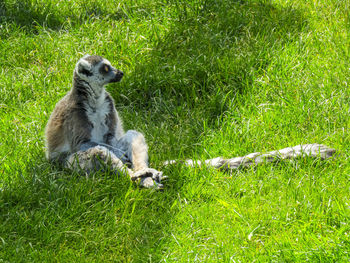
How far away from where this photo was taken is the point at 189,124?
537cm

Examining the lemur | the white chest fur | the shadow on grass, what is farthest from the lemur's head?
the shadow on grass

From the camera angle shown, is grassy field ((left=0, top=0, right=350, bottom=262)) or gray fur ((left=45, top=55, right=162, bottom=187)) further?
gray fur ((left=45, top=55, right=162, bottom=187))

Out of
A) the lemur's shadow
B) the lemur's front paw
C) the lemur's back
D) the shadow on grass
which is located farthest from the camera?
the lemur's back

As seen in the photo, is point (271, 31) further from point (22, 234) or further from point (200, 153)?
point (22, 234)

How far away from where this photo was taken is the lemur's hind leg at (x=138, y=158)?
4383 millimetres

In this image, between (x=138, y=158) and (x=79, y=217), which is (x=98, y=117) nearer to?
(x=138, y=158)

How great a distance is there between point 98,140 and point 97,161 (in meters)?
0.42

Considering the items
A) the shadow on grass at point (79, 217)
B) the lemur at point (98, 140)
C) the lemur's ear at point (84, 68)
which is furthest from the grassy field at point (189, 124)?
the lemur's ear at point (84, 68)

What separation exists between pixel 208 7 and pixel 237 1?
430 millimetres

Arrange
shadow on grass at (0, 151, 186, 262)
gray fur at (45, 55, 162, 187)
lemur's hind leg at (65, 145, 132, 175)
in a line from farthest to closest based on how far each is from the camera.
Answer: gray fur at (45, 55, 162, 187) < lemur's hind leg at (65, 145, 132, 175) < shadow on grass at (0, 151, 186, 262)

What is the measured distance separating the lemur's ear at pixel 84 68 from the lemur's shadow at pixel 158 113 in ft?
2.90

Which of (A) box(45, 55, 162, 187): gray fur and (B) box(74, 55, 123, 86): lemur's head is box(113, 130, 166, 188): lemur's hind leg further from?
(B) box(74, 55, 123, 86): lemur's head

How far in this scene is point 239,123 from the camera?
17.2 ft

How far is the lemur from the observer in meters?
4.48
